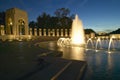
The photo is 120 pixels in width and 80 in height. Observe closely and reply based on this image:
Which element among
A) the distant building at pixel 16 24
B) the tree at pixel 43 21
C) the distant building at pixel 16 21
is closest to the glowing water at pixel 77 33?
the distant building at pixel 16 24

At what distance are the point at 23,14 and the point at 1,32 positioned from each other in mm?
10896

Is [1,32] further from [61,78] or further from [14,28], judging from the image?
[61,78]

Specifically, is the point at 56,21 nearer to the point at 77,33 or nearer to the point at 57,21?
the point at 57,21

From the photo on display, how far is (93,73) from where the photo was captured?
376 inches

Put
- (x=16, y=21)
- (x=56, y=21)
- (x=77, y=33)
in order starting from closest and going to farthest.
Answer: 1. (x=77, y=33)
2. (x=16, y=21)
3. (x=56, y=21)

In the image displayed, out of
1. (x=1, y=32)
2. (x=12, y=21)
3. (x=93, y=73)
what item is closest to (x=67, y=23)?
(x=12, y=21)

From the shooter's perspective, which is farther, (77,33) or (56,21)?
(56,21)

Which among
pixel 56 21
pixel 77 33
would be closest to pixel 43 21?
pixel 56 21

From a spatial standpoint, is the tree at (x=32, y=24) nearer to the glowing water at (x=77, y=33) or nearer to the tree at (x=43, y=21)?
the tree at (x=43, y=21)

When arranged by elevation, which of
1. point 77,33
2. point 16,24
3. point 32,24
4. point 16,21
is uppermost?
point 32,24

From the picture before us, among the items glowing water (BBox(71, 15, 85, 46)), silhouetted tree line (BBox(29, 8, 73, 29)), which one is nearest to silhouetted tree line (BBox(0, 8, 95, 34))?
silhouetted tree line (BBox(29, 8, 73, 29))

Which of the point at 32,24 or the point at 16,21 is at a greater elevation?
the point at 32,24

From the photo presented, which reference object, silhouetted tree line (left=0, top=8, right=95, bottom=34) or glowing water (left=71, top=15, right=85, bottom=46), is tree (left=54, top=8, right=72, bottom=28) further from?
glowing water (left=71, top=15, right=85, bottom=46)

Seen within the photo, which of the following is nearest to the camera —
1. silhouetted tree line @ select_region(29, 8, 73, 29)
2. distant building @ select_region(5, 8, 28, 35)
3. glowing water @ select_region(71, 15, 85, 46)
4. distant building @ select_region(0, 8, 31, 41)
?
glowing water @ select_region(71, 15, 85, 46)
